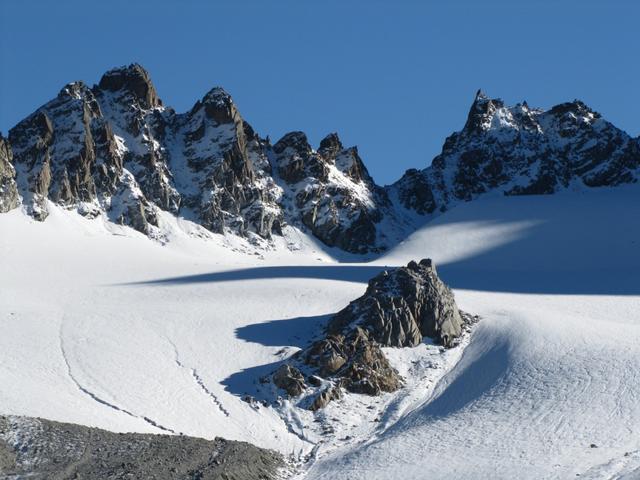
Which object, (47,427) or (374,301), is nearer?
(47,427)

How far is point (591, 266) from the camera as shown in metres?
91.3

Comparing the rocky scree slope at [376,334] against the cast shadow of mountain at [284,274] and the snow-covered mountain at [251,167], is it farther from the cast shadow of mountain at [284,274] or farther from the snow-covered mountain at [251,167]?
the snow-covered mountain at [251,167]

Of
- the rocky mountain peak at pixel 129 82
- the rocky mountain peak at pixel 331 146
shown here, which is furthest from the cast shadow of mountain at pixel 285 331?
the rocky mountain peak at pixel 331 146

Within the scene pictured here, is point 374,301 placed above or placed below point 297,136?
below

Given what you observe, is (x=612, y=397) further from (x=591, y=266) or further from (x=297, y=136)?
(x=297, y=136)

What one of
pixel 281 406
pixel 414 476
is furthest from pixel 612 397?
pixel 281 406

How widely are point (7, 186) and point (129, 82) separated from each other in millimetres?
28410

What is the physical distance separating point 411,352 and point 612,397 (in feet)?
45.1

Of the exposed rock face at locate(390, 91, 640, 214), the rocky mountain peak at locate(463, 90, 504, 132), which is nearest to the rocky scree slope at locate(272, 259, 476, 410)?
the exposed rock face at locate(390, 91, 640, 214)

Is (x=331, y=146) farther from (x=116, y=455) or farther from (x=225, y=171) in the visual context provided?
(x=116, y=455)

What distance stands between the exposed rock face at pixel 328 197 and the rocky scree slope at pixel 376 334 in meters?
49.9

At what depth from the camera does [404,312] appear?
60.2 m

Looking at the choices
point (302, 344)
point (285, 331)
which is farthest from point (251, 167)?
point (302, 344)

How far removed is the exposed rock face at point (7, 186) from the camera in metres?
90.3
